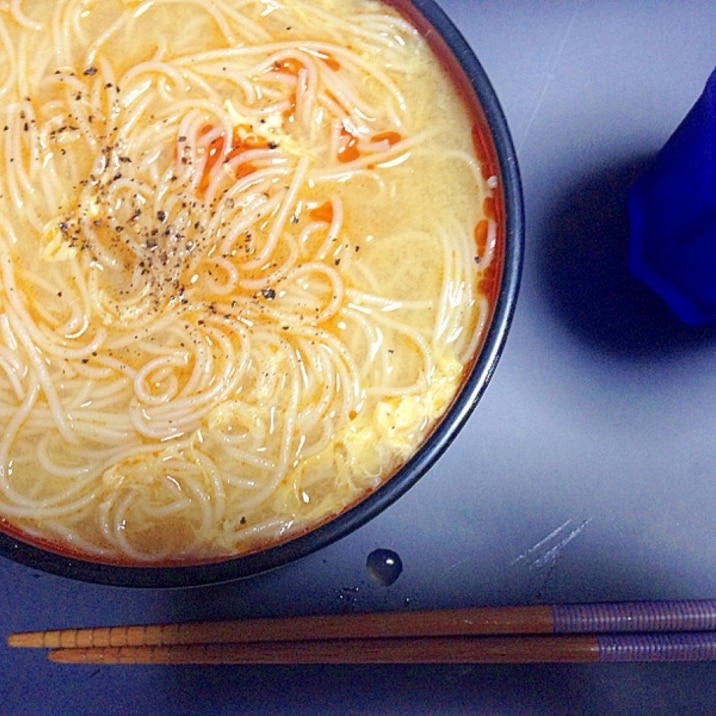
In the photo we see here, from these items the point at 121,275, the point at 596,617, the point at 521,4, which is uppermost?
the point at 521,4

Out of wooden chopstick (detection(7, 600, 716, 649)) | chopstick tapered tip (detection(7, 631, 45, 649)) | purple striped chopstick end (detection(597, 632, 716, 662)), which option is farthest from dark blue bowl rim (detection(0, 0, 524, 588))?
purple striped chopstick end (detection(597, 632, 716, 662))

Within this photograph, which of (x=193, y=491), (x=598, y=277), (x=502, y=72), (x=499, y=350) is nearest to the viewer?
(x=499, y=350)

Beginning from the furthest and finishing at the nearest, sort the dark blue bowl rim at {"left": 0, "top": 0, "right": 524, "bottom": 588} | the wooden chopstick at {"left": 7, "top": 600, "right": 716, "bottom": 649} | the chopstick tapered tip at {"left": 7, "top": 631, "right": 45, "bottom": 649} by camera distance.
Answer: the chopstick tapered tip at {"left": 7, "top": 631, "right": 45, "bottom": 649} < the wooden chopstick at {"left": 7, "top": 600, "right": 716, "bottom": 649} < the dark blue bowl rim at {"left": 0, "top": 0, "right": 524, "bottom": 588}

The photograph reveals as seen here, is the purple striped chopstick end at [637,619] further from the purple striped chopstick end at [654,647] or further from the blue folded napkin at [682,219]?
the blue folded napkin at [682,219]

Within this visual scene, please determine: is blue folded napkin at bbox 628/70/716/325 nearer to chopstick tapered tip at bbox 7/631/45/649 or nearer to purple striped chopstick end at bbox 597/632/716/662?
purple striped chopstick end at bbox 597/632/716/662

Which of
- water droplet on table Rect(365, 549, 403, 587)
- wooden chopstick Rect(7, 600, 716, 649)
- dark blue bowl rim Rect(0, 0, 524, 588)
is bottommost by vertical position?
water droplet on table Rect(365, 549, 403, 587)

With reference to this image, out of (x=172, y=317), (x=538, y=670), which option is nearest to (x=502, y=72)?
(x=172, y=317)

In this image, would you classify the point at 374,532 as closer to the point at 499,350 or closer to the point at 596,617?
the point at 596,617
